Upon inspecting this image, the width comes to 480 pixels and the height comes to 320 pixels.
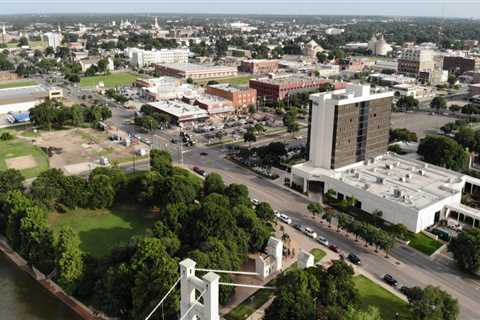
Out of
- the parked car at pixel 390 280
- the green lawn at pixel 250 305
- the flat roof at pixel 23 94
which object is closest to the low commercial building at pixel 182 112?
the flat roof at pixel 23 94

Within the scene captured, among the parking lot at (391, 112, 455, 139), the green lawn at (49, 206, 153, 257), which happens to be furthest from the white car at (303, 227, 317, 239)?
the parking lot at (391, 112, 455, 139)

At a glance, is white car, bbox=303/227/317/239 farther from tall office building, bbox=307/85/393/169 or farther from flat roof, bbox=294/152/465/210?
tall office building, bbox=307/85/393/169

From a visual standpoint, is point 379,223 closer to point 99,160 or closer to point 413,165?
point 413,165

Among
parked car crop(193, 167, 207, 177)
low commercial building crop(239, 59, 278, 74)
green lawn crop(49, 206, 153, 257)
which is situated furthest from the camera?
low commercial building crop(239, 59, 278, 74)

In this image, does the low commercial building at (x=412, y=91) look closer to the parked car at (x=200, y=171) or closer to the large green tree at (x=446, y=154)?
the large green tree at (x=446, y=154)

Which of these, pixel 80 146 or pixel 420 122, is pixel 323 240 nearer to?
pixel 80 146

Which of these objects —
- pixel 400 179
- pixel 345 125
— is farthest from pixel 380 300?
pixel 345 125
